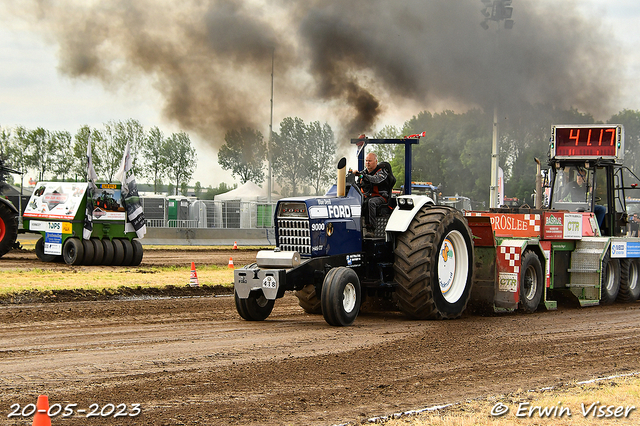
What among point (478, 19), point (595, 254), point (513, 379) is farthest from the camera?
point (478, 19)

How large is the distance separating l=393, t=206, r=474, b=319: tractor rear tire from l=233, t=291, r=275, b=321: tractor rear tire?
185cm

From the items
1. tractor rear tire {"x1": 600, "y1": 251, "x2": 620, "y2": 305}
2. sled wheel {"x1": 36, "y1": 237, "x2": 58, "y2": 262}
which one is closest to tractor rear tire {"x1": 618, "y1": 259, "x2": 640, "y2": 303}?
tractor rear tire {"x1": 600, "y1": 251, "x2": 620, "y2": 305}

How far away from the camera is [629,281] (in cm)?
1428

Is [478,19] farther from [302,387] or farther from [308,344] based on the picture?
[302,387]

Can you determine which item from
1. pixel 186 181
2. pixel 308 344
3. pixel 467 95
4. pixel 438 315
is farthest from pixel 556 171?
pixel 186 181

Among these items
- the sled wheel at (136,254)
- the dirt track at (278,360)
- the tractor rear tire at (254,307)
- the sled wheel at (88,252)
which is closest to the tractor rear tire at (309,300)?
the dirt track at (278,360)

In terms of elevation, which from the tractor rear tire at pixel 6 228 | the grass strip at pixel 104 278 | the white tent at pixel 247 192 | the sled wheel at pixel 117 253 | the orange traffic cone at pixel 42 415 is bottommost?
the grass strip at pixel 104 278

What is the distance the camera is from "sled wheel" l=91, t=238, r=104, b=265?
61.3 ft

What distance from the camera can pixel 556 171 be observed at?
15.4 m

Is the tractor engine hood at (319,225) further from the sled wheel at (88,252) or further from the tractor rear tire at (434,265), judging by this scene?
the sled wheel at (88,252)

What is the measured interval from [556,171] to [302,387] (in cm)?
1089

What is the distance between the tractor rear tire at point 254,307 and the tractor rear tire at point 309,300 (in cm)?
64

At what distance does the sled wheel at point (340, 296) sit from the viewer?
9094 millimetres

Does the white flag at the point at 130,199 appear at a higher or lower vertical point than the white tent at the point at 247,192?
lower
